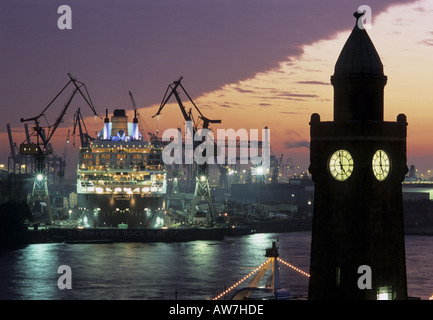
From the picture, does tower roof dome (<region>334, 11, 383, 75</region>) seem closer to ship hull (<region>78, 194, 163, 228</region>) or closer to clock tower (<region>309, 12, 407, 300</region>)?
clock tower (<region>309, 12, 407, 300</region>)

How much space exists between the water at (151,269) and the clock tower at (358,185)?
47248 mm

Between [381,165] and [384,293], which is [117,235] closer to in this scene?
[384,293]

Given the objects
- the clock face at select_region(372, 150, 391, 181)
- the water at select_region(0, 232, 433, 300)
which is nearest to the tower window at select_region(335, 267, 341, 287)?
the clock face at select_region(372, 150, 391, 181)

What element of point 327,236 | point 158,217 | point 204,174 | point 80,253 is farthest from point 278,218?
point 327,236

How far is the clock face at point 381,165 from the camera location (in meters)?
21.0

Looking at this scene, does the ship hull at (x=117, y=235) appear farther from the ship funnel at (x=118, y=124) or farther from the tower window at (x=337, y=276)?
the tower window at (x=337, y=276)

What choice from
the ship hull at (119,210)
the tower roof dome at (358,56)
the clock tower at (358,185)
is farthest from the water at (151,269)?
the tower roof dome at (358,56)

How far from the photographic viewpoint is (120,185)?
125375 millimetres

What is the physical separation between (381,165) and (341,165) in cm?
108

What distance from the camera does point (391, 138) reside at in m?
21.3

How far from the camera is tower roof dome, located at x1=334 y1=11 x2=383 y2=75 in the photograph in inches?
831
